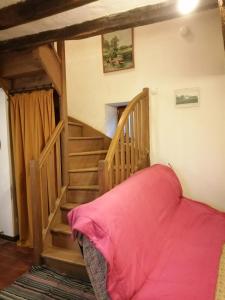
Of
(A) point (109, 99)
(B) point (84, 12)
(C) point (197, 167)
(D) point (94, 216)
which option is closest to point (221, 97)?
(C) point (197, 167)

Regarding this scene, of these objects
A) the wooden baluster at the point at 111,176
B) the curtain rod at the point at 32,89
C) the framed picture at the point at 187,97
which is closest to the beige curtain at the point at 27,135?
the curtain rod at the point at 32,89

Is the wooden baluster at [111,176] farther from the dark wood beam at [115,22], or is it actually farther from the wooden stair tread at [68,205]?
the dark wood beam at [115,22]

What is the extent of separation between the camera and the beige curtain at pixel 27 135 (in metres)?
2.89

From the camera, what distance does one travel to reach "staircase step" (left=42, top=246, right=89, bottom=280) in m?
2.30

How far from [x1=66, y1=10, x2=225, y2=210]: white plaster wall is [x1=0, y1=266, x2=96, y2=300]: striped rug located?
1.71 m

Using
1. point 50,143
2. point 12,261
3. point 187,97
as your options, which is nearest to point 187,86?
point 187,97

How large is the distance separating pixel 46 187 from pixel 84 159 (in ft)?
2.36

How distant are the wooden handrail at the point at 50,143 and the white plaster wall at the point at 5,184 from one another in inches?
30.9

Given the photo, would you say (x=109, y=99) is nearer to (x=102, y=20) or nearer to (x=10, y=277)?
(x=102, y=20)

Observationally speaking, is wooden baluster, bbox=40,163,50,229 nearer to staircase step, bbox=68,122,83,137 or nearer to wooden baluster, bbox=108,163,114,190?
wooden baluster, bbox=108,163,114,190

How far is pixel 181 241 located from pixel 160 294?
65 cm

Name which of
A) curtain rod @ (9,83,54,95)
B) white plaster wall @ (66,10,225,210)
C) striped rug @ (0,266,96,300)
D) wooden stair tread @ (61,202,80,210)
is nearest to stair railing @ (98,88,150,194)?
white plaster wall @ (66,10,225,210)

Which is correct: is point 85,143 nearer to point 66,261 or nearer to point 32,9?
point 66,261

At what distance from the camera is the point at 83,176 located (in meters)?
3.00
